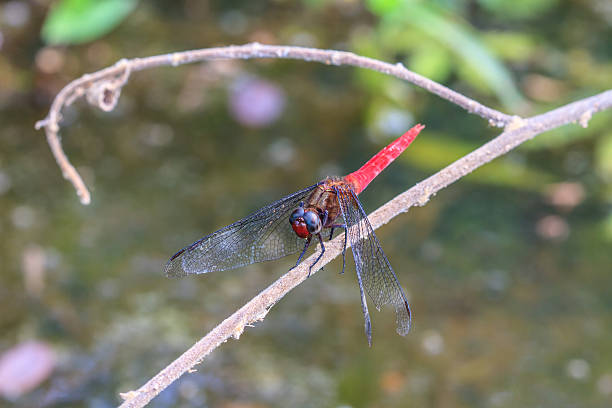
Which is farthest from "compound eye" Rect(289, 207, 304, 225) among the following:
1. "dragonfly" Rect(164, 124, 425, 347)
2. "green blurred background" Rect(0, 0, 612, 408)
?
"green blurred background" Rect(0, 0, 612, 408)

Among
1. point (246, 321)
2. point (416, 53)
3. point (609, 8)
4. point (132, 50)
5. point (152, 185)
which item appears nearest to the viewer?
point (246, 321)

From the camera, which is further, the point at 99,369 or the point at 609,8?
the point at 609,8

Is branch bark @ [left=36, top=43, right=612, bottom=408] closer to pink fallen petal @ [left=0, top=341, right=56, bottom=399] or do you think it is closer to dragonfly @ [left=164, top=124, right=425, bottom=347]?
dragonfly @ [left=164, top=124, right=425, bottom=347]

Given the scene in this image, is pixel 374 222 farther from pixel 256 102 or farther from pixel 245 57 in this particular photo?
pixel 256 102

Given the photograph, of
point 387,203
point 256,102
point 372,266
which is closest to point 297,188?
point 256,102

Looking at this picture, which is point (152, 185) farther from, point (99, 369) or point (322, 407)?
point (322, 407)

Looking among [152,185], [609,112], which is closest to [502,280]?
[609,112]
